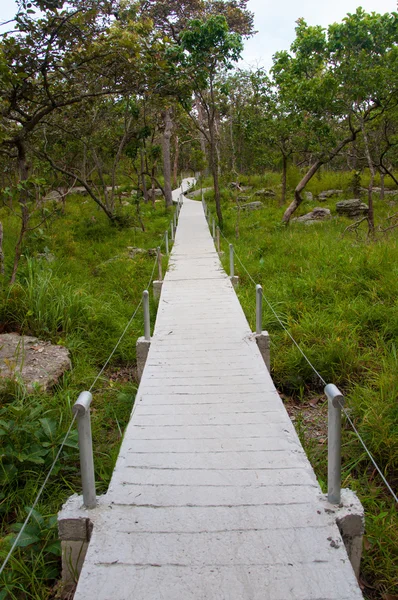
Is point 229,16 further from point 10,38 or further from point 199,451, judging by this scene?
point 199,451

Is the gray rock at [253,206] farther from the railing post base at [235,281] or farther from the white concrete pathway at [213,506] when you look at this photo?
the white concrete pathway at [213,506]

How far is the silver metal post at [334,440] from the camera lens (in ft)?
7.38

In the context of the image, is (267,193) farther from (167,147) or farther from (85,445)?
(85,445)

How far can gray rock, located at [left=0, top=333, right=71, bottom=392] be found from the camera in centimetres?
432

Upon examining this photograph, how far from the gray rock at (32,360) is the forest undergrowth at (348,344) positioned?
99.6 inches

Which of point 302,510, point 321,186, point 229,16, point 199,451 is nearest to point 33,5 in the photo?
point 199,451

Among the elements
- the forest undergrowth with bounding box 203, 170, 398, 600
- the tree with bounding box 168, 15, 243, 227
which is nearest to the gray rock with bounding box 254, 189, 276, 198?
the tree with bounding box 168, 15, 243, 227

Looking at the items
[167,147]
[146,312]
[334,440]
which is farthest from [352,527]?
[167,147]

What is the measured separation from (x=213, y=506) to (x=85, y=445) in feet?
2.69

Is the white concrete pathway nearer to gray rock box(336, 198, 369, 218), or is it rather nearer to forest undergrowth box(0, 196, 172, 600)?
forest undergrowth box(0, 196, 172, 600)

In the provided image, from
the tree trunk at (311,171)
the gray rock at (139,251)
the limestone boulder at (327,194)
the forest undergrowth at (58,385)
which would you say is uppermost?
the tree trunk at (311,171)

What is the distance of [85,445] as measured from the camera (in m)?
2.29

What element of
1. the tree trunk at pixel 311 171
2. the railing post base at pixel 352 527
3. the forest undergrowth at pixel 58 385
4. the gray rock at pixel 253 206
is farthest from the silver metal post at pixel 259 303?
the gray rock at pixel 253 206

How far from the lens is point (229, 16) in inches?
682
